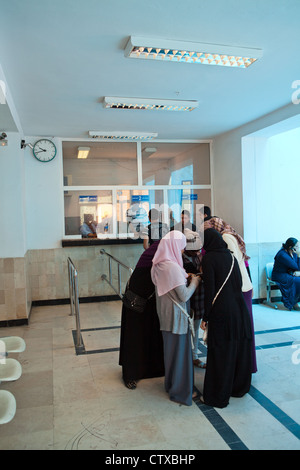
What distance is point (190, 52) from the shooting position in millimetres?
3328

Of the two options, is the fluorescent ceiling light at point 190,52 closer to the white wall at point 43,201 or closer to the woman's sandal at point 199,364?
the woman's sandal at point 199,364

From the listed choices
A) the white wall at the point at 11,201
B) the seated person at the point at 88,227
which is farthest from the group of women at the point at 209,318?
the seated person at the point at 88,227

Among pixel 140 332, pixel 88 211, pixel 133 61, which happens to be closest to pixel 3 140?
pixel 88 211

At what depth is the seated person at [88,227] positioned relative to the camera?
7.08 m

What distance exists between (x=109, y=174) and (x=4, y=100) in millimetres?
3394

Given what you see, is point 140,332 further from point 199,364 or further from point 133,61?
point 133,61

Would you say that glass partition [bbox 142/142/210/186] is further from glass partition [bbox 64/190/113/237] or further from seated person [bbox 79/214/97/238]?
seated person [bbox 79/214/97/238]

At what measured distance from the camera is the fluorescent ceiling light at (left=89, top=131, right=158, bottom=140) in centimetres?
649

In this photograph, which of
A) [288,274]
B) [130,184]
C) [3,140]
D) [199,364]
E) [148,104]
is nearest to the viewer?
[199,364]

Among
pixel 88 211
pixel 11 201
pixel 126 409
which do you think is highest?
pixel 11 201

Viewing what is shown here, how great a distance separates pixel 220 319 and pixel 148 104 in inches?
122

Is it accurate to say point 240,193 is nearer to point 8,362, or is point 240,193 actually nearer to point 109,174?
point 109,174

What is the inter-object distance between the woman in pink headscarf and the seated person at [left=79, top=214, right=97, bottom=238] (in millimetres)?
4083

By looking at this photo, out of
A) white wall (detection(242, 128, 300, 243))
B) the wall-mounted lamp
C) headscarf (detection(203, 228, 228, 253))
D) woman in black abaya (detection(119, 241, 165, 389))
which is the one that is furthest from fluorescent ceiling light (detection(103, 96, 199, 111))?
headscarf (detection(203, 228, 228, 253))
